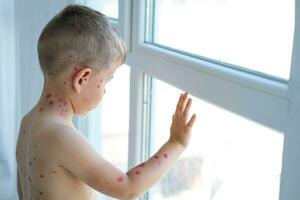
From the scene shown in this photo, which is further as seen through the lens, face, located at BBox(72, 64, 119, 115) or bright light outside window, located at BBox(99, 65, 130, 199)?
bright light outside window, located at BBox(99, 65, 130, 199)

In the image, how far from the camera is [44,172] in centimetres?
87

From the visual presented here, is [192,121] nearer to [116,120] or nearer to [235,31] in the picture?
[235,31]

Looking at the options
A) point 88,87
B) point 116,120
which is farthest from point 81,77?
point 116,120

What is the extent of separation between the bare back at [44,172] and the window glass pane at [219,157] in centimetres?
26

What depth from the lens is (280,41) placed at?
0.72 meters

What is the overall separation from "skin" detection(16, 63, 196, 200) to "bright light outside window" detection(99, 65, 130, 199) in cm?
53

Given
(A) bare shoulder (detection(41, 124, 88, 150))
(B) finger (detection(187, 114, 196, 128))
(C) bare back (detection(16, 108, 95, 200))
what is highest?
(B) finger (detection(187, 114, 196, 128))

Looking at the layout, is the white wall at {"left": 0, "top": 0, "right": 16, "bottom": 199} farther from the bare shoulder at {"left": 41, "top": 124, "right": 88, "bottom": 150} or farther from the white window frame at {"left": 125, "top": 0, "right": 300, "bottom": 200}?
the bare shoulder at {"left": 41, "top": 124, "right": 88, "bottom": 150}

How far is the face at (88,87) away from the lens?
861 millimetres

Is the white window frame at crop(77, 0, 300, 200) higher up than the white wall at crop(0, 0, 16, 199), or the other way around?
the white window frame at crop(77, 0, 300, 200)

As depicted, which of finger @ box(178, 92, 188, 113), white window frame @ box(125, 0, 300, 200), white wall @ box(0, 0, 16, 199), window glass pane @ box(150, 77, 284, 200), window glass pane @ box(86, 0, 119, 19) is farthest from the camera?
white wall @ box(0, 0, 16, 199)

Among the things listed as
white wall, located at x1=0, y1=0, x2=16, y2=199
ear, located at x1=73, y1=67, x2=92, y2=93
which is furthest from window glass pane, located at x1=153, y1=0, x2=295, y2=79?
white wall, located at x1=0, y1=0, x2=16, y2=199

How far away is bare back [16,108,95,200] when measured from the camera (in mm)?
862

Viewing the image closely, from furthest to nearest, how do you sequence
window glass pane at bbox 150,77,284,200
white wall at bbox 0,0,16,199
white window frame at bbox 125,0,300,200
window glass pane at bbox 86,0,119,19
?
white wall at bbox 0,0,16,199
window glass pane at bbox 86,0,119,19
window glass pane at bbox 150,77,284,200
white window frame at bbox 125,0,300,200
